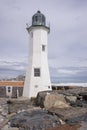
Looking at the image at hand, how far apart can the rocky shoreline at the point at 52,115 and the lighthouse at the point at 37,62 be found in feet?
49.1

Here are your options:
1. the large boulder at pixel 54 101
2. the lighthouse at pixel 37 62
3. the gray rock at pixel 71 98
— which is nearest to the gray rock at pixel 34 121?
the large boulder at pixel 54 101

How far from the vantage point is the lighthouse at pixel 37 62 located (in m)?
24.0

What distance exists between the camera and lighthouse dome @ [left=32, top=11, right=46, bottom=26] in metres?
26.0

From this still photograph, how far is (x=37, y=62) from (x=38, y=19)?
16.5 feet

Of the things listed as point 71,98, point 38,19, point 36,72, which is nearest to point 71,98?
point 71,98

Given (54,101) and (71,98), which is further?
(71,98)

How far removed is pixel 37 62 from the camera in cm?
2448

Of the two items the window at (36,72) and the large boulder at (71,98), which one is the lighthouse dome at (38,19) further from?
the large boulder at (71,98)

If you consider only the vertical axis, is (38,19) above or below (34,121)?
above

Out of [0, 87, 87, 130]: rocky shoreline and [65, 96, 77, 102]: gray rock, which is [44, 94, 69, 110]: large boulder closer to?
[0, 87, 87, 130]: rocky shoreline

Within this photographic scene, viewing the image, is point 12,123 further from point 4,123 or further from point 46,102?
point 46,102

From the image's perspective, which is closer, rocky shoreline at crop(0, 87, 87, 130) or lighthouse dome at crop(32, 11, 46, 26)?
rocky shoreline at crop(0, 87, 87, 130)

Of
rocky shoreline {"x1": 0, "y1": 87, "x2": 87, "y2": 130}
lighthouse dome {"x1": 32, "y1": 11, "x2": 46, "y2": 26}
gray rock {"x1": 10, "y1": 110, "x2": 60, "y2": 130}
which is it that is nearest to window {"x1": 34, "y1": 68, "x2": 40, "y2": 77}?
lighthouse dome {"x1": 32, "y1": 11, "x2": 46, "y2": 26}

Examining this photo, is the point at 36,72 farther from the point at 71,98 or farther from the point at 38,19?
the point at 71,98
